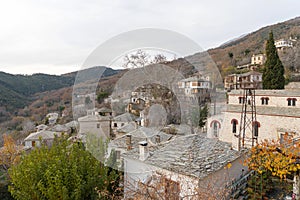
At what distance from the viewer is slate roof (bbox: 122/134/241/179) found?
4.77 meters

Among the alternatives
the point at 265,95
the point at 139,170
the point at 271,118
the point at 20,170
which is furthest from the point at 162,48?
the point at 265,95

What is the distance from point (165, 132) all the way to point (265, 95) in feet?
33.4

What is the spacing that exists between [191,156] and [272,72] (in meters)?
15.8

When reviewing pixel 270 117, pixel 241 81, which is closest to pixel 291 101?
pixel 270 117

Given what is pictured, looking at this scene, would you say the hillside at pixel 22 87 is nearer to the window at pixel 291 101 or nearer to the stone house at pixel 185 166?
the window at pixel 291 101

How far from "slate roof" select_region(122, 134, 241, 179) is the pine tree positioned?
46.3 feet

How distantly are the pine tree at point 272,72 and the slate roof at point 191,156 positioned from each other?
14.1 metres

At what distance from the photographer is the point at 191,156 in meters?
5.14

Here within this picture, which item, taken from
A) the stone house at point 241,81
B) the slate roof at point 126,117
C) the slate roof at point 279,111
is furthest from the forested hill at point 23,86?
the slate roof at point 126,117

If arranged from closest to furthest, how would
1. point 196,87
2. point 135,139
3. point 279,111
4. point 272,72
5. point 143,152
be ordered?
1. point 196,87
2. point 143,152
3. point 135,139
4. point 279,111
5. point 272,72

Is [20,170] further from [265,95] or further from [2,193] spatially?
[265,95]

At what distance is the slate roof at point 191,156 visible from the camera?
4.77 metres

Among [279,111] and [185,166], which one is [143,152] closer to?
[185,166]

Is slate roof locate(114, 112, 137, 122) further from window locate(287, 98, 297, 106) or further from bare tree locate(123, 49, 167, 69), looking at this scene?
window locate(287, 98, 297, 106)
